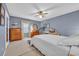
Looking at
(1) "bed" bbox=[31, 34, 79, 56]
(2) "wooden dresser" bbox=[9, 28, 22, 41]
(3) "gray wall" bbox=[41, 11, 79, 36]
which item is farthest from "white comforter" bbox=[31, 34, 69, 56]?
(2) "wooden dresser" bbox=[9, 28, 22, 41]

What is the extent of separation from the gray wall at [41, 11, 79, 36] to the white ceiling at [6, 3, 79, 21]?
8 centimetres

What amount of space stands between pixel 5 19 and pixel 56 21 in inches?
44.3

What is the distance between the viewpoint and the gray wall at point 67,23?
1685 mm

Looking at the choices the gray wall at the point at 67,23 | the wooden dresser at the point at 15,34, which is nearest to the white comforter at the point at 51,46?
the gray wall at the point at 67,23

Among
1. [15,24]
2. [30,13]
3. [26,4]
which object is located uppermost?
[26,4]

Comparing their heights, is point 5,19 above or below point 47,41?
above

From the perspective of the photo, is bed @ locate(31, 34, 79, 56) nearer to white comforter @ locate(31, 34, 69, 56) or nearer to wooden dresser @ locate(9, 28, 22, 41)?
white comforter @ locate(31, 34, 69, 56)

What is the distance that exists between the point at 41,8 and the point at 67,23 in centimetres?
57

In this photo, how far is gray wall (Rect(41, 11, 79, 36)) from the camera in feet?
5.53

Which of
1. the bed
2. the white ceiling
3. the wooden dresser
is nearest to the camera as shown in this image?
the bed

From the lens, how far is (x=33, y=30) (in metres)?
1.92

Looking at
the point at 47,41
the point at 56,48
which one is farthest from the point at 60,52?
the point at 47,41

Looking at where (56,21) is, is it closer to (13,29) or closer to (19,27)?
(19,27)

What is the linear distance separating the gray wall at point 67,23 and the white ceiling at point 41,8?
0.27 feet
